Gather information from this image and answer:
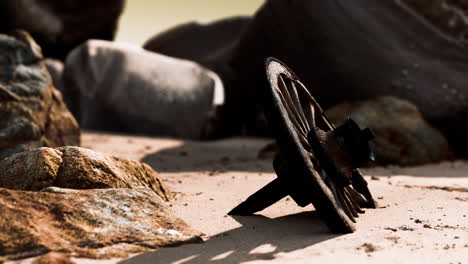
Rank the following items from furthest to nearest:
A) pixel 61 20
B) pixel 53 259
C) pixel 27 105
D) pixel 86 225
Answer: pixel 61 20
pixel 27 105
pixel 86 225
pixel 53 259

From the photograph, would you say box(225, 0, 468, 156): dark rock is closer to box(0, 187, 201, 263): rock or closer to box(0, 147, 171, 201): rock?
box(0, 147, 171, 201): rock

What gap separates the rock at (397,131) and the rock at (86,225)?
341 centimetres

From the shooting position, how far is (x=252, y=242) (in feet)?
7.25

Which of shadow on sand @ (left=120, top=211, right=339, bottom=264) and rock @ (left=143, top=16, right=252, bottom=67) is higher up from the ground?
rock @ (left=143, top=16, right=252, bottom=67)

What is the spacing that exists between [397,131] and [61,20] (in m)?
7.53

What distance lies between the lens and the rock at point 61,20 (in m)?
9.51

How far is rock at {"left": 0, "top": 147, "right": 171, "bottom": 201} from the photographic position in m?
2.49

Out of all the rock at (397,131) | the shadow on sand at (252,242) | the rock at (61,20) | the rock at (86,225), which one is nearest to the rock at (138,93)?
the rock at (61,20)

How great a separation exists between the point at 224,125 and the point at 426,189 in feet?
15.5

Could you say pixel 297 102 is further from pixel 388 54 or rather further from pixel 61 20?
pixel 61 20

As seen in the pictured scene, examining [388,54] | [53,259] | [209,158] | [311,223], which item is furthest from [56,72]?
[53,259]

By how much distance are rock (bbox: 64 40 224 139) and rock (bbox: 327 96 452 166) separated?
2863mm

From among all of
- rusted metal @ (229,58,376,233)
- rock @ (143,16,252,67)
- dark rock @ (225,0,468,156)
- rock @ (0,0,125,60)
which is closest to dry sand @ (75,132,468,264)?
rusted metal @ (229,58,376,233)

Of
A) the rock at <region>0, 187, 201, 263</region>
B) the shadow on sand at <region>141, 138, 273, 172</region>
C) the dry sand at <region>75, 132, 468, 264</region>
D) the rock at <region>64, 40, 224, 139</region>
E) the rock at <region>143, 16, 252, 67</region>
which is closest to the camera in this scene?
the rock at <region>0, 187, 201, 263</region>
